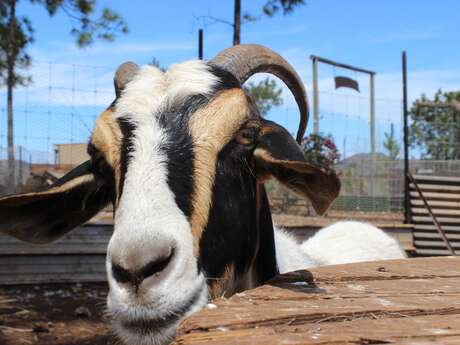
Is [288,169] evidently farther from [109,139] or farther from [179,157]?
[109,139]

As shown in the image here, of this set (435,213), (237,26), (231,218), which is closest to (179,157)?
(231,218)

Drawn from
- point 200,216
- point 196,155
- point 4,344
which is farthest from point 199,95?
point 4,344

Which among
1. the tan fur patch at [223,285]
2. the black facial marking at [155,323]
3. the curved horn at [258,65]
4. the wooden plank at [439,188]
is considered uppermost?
the curved horn at [258,65]

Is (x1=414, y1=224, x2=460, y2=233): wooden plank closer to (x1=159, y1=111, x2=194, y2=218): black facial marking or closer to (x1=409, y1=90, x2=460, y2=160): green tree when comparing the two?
(x1=409, y1=90, x2=460, y2=160): green tree

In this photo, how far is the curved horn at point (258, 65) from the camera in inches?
125

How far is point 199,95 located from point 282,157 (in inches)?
18.5

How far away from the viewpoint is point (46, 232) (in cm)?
316

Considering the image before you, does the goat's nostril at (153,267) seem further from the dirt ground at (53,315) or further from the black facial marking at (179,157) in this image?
the dirt ground at (53,315)

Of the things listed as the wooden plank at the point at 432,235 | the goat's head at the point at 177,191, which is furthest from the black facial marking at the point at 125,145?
the wooden plank at the point at 432,235

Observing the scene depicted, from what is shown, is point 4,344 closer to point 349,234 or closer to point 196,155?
point 349,234

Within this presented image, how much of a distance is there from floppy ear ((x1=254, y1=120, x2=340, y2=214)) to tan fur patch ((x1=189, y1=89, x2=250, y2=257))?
0.46ft

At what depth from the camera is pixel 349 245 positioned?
518 cm

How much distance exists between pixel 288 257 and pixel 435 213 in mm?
7241

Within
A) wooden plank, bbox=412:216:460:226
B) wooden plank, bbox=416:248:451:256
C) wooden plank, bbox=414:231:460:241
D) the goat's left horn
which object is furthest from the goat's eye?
wooden plank, bbox=412:216:460:226
